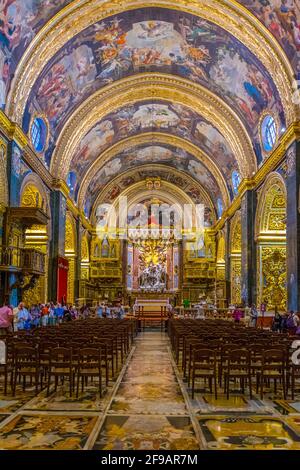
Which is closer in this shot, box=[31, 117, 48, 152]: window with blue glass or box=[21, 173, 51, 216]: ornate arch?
box=[21, 173, 51, 216]: ornate arch

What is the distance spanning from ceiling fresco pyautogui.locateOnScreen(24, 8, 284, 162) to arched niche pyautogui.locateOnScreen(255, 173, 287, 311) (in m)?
2.92

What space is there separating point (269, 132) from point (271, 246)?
19.8 feet

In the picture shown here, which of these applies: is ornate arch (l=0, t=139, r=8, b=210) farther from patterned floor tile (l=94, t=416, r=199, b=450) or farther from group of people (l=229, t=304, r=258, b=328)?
patterned floor tile (l=94, t=416, r=199, b=450)

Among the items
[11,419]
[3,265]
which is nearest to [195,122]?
[3,265]

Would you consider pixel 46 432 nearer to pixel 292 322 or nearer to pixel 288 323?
pixel 292 322

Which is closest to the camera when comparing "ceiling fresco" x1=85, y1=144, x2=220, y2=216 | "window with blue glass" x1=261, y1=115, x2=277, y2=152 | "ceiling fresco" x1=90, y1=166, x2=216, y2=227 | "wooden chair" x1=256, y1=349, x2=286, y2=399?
"wooden chair" x1=256, y1=349, x2=286, y2=399

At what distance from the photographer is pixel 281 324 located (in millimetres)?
19562

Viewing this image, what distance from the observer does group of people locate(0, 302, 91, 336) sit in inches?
619

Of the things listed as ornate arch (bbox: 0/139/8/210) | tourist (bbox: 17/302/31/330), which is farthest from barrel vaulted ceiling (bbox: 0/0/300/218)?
tourist (bbox: 17/302/31/330)

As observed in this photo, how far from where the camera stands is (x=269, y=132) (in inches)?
974

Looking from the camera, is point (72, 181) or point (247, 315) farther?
point (72, 181)

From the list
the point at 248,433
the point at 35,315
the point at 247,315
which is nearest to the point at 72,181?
the point at 35,315

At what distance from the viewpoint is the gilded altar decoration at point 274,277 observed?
83.8ft

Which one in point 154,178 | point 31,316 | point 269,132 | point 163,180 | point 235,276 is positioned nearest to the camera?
point 31,316
